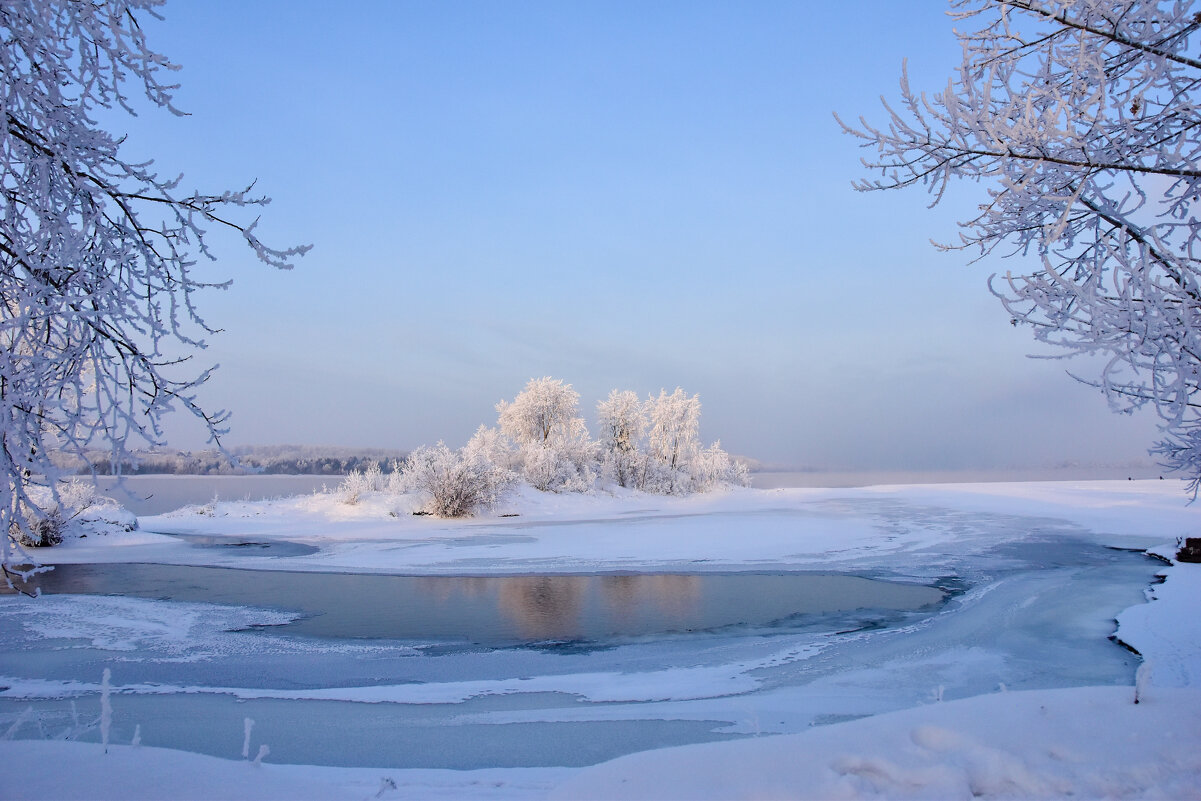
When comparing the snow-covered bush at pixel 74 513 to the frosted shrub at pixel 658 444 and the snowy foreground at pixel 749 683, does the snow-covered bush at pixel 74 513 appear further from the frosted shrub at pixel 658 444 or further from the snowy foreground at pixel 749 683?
the frosted shrub at pixel 658 444

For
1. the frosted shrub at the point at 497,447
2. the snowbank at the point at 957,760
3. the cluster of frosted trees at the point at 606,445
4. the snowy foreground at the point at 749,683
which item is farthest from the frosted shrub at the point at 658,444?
the snowbank at the point at 957,760

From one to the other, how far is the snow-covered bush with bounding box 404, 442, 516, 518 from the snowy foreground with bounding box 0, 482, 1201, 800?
263 inches

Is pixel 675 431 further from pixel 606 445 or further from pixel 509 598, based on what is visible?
pixel 509 598

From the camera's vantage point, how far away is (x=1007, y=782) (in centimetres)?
267

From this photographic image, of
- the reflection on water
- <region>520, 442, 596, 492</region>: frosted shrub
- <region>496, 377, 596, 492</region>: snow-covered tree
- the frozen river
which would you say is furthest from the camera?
<region>496, 377, 596, 492</region>: snow-covered tree

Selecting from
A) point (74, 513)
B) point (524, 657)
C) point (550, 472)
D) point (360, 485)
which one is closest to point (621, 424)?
point (550, 472)

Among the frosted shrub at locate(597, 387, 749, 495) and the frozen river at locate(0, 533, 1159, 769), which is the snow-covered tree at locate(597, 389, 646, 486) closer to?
the frosted shrub at locate(597, 387, 749, 495)

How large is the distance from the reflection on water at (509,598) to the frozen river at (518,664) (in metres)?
0.08

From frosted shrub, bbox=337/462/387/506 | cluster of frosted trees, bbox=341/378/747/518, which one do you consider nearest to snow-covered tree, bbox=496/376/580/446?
cluster of frosted trees, bbox=341/378/747/518

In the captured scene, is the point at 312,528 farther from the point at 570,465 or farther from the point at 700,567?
the point at 570,465

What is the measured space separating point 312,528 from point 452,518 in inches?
187

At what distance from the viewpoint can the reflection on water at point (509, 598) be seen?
28.4 ft

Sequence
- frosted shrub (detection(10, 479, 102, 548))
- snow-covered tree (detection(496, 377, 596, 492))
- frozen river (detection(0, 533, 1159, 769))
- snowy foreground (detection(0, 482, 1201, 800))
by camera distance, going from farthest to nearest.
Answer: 1. snow-covered tree (detection(496, 377, 596, 492))
2. frosted shrub (detection(10, 479, 102, 548))
3. frozen river (detection(0, 533, 1159, 769))
4. snowy foreground (detection(0, 482, 1201, 800))

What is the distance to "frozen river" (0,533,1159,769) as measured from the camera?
198 inches
